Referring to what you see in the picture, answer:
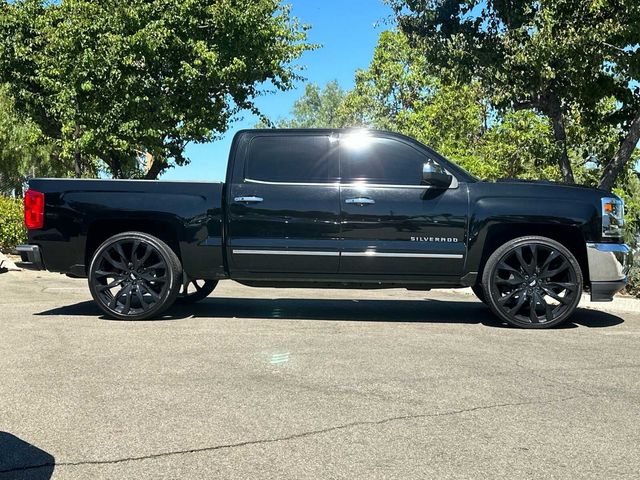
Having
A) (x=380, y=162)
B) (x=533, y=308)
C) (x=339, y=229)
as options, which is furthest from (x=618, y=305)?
(x=339, y=229)

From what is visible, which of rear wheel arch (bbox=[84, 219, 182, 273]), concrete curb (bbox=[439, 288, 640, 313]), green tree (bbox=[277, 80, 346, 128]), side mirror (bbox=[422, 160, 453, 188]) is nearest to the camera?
side mirror (bbox=[422, 160, 453, 188])

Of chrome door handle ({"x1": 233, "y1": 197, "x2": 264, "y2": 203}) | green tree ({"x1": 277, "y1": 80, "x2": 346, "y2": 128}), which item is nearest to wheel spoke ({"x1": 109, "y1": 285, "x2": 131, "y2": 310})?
chrome door handle ({"x1": 233, "y1": 197, "x2": 264, "y2": 203})

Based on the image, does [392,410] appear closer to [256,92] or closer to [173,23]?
[173,23]

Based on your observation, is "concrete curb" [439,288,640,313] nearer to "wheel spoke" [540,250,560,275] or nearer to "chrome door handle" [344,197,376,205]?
"wheel spoke" [540,250,560,275]

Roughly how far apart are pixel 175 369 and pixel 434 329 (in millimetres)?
2855

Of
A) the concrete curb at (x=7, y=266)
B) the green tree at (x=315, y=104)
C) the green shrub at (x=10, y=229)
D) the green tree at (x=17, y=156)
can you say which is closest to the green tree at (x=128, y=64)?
the green shrub at (x=10, y=229)

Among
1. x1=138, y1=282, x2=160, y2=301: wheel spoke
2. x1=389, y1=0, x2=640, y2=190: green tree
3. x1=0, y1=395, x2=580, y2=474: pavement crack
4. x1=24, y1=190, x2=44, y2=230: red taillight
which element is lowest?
x1=0, y1=395, x2=580, y2=474: pavement crack

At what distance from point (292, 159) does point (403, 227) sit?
139cm

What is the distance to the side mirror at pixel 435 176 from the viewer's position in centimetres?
638

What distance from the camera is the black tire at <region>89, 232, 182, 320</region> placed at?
6820mm

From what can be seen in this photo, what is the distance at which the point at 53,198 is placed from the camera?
6.89 m

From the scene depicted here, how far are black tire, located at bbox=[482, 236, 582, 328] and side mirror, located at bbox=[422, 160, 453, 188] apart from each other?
894 millimetres

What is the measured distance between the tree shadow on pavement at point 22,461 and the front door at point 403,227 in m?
3.94

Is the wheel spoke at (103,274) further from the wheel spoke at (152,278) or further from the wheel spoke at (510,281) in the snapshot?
the wheel spoke at (510,281)
